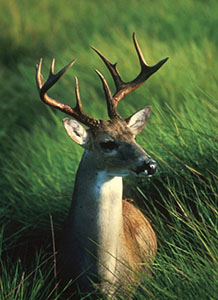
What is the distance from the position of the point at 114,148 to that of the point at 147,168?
0.27 metres

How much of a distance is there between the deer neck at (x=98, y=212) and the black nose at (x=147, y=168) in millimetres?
227

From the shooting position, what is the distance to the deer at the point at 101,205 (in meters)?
3.53

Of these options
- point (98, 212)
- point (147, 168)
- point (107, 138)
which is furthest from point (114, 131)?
point (98, 212)

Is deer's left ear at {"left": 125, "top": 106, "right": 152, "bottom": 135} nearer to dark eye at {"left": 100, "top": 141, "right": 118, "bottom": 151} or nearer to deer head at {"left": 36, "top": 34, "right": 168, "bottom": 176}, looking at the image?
deer head at {"left": 36, "top": 34, "right": 168, "bottom": 176}

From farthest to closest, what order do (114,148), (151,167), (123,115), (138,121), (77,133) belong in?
(123,115)
(138,121)
(77,133)
(114,148)
(151,167)

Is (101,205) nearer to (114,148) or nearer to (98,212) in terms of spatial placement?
(98,212)

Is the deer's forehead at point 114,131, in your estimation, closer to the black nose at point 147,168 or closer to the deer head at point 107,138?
the deer head at point 107,138

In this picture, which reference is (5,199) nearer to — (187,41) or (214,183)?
(214,183)

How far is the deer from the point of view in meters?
3.53

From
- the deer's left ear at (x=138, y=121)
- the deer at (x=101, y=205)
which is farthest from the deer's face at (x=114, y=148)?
the deer's left ear at (x=138, y=121)

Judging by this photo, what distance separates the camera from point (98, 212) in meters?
3.60

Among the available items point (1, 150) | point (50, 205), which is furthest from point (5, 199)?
point (1, 150)

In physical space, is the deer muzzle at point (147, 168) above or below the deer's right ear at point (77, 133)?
below

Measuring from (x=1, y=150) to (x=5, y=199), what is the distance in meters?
1.49
